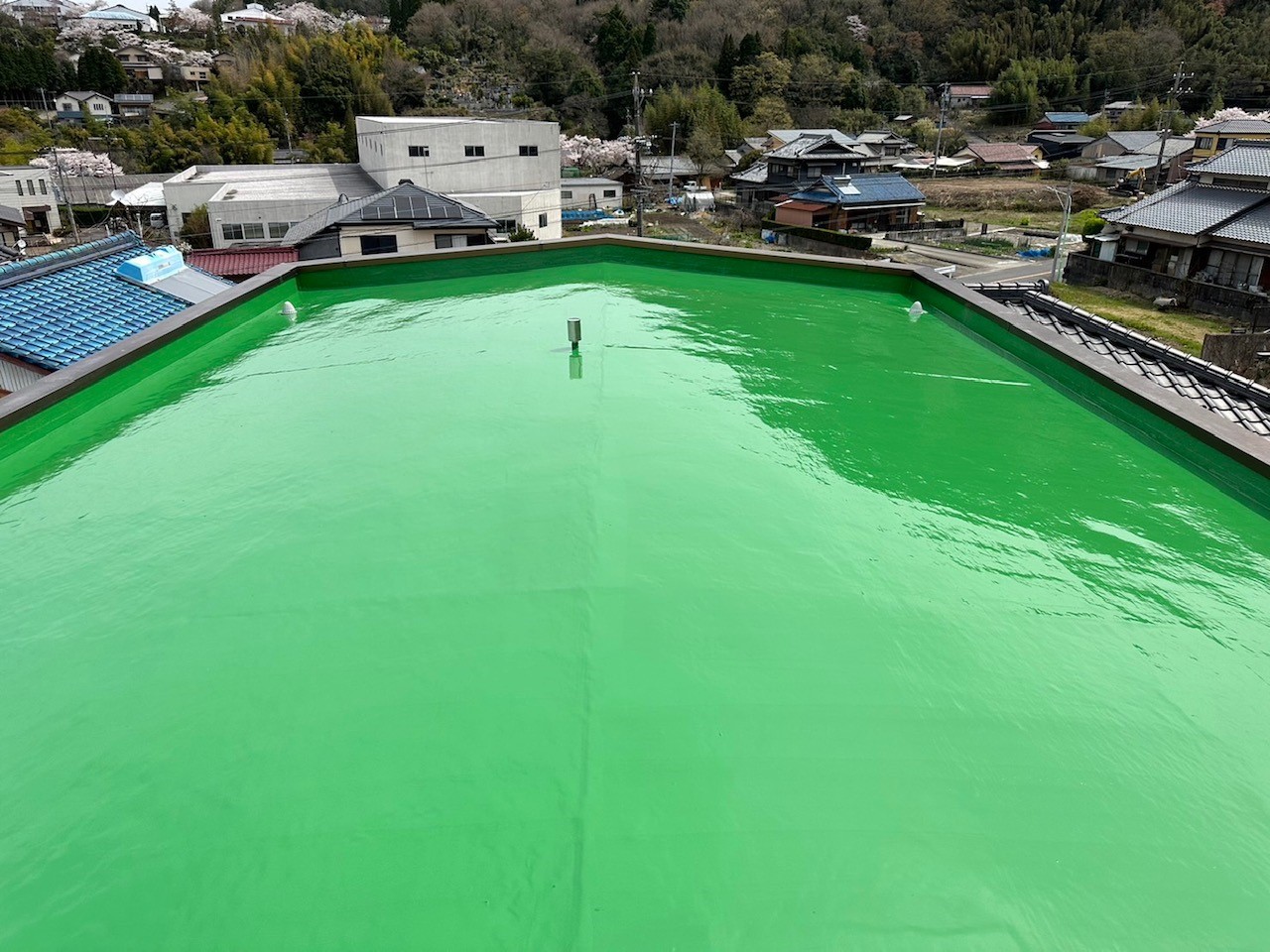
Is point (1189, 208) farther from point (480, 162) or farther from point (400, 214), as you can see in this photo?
point (480, 162)

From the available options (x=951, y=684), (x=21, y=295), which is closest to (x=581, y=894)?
(x=951, y=684)

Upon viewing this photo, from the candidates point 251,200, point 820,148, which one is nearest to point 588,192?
point 820,148

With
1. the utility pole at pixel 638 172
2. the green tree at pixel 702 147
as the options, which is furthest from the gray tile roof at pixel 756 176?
the green tree at pixel 702 147

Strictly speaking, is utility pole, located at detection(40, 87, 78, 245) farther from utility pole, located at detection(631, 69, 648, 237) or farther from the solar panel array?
utility pole, located at detection(631, 69, 648, 237)

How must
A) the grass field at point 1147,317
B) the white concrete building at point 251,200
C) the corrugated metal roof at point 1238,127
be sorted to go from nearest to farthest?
the grass field at point 1147,317 < the white concrete building at point 251,200 < the corrugated metal roof at point 1238,127

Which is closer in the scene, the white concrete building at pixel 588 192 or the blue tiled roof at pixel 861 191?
the blue tiled roof at pixel 861 191

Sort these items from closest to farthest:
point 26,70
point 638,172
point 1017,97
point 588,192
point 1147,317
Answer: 1. point 1147,317
2. point 638,172
3. point 588,192
4. point 26,70
5. point 1017,97

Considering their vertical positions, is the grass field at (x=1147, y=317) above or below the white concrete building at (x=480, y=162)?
below

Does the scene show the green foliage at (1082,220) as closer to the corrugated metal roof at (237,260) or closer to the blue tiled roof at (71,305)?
the corrugated metal roof at (237,260)
